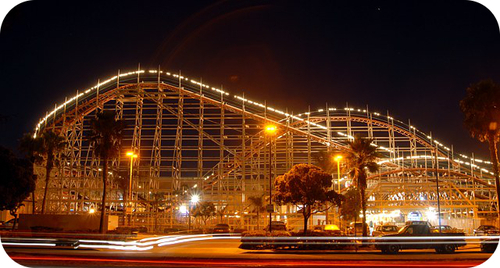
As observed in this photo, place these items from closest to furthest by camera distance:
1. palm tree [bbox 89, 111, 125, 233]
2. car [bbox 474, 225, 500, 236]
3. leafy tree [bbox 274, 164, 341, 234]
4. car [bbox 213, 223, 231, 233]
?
leafy tree [bbox 274, 164, 341, 234], car [bbox 474, 225, 500, 236], palm tree [bbox 89, 111, 125, 233], car [bbox 213, 223, 231, 233]

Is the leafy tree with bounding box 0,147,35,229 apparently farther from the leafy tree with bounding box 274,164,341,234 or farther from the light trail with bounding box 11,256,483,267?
the leafy tree with bounding box 274,164,341,234

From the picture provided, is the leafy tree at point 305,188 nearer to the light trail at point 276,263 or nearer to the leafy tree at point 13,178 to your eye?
the light trail at point 276,263

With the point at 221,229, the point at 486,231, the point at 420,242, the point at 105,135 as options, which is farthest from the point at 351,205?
the point at 105,135

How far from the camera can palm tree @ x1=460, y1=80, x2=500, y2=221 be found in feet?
78.3

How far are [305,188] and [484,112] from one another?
11.0 metres

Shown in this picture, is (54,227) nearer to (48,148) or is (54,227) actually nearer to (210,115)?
(48,148)

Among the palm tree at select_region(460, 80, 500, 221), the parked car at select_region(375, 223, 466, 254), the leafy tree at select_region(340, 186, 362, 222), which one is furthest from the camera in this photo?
the leafy tree at select_region(340, 186, 362, 222)

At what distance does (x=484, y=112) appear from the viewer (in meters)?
24.5

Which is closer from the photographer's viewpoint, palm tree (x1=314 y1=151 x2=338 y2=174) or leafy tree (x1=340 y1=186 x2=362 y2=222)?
leafy tree (x1=340 y1=186 x2=362 y2=222)

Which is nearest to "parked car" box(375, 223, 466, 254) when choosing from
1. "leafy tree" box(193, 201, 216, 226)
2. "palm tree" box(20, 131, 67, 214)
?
"leafy tree" box(193, 201, 216, 226)

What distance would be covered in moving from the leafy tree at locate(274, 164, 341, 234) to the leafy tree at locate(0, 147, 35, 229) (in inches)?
640

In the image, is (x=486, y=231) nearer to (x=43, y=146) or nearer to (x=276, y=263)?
(x=276, y=263)

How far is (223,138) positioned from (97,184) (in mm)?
14292

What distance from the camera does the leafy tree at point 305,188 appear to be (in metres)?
28.5
